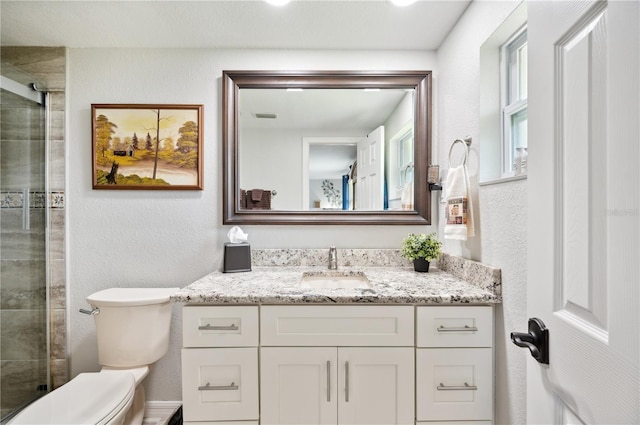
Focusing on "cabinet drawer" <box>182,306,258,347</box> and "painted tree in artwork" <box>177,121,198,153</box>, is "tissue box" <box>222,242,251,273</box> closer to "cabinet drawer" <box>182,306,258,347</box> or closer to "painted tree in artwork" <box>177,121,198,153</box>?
"cabinet drawer" <box>182,306,258,347</box>

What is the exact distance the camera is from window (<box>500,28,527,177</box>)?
1234 millimetres

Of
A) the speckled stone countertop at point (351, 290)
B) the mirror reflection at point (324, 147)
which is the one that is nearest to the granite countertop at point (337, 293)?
the speckled stone countertop at point (351, 290)

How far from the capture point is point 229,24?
1585 mm

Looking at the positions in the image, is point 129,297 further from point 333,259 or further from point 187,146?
point 333,259

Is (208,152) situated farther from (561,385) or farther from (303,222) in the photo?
(561,385)

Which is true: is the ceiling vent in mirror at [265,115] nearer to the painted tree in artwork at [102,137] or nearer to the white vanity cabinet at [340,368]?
the painted tree in artwork at [102,137]

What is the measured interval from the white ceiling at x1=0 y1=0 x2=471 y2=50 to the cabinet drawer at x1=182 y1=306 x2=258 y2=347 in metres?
1.47

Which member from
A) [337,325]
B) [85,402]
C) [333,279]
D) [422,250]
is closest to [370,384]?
[337,325]

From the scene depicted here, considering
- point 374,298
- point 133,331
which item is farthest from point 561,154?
point 133,331

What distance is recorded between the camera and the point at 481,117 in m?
1.33

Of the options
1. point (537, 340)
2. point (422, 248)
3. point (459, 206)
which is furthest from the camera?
point (422, 248)

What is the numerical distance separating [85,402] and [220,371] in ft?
2.03

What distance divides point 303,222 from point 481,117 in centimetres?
109

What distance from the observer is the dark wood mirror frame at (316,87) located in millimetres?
1772
